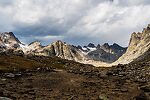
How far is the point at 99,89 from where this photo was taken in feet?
178

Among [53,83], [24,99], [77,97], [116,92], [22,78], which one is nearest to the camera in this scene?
[24,99]

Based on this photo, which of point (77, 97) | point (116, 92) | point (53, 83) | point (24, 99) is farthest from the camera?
point (53, 83)

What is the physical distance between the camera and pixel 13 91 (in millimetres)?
48406

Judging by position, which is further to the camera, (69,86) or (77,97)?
(69,86)

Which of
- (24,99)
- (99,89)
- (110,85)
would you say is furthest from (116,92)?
(24,99)

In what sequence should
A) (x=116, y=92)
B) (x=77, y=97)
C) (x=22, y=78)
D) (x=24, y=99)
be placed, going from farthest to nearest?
(x=22, y=78), (x=116, y=92), (x=77, y=97), (x=24, y=99)

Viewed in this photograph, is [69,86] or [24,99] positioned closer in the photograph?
[24,99]

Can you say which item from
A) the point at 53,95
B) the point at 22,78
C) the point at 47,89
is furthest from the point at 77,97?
the point at 22,78

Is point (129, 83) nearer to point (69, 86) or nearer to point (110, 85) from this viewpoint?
point (110, 85)

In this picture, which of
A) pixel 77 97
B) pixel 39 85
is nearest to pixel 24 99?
pixel 77 97

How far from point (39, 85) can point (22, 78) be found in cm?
726

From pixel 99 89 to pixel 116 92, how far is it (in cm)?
301

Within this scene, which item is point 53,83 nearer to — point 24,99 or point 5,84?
Result: point 5,84

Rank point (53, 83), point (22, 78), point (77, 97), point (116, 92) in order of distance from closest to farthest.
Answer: point (77, 97) < point (116, 92) < point (53, 83) < point (22, 78)
